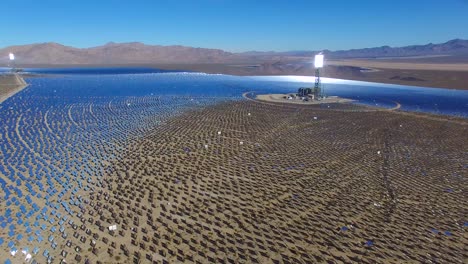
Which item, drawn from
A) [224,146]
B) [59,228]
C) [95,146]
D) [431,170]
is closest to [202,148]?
[224,146]

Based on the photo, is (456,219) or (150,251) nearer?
(150,251)

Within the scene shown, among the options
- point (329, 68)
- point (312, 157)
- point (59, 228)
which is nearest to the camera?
point (59, 228)

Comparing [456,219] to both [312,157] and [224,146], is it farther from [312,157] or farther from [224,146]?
[224,146]

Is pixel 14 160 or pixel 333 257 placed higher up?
pixel 14 160

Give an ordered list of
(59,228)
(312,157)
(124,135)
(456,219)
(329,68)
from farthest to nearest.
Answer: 1. (329,68)
2. (124,135)
3. (312,157)
4. (456,219)
5. (59,228)

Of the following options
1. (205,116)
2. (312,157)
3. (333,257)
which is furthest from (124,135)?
(333,257)

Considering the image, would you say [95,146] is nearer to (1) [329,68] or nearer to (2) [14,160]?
(2) [14,160]
